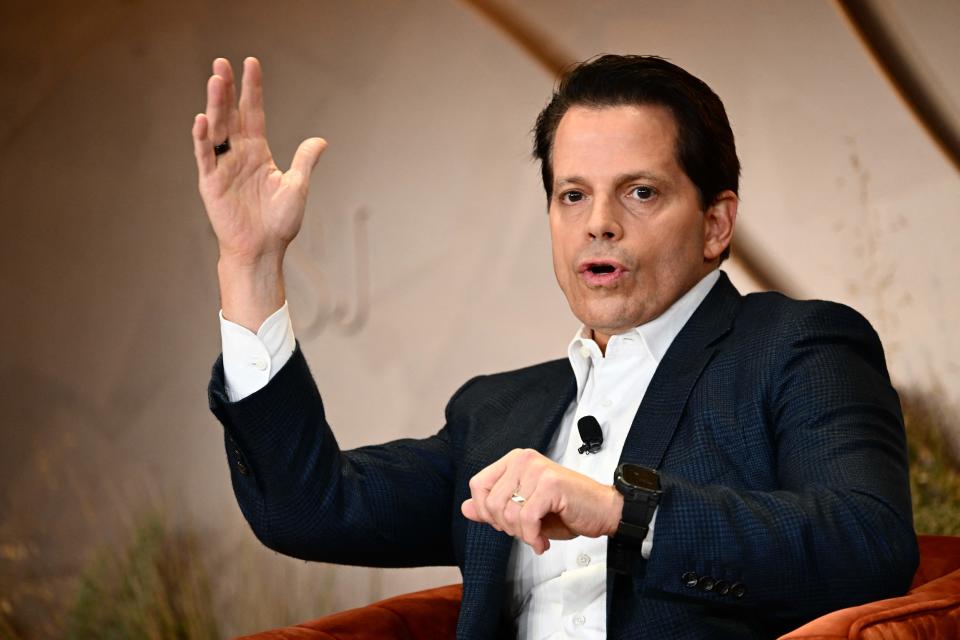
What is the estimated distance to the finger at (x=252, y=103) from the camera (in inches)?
69.6

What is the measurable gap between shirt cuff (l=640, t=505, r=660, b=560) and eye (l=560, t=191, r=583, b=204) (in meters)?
0.73

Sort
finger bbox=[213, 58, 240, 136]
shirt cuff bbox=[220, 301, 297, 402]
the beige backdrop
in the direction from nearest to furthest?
finger bbox=[213, 58, 240, 136]
shirt cuff bbox=[220, 301, 297, 402]
the beige backdrop

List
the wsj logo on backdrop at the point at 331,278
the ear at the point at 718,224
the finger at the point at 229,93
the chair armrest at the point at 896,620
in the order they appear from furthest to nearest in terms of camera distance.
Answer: the wsj logo on backdrop at the point at 331,278, the ear at the point at 718,224, the finger at the point at 229,93, the chair armrest at the point at 896,620

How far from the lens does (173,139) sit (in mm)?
3807

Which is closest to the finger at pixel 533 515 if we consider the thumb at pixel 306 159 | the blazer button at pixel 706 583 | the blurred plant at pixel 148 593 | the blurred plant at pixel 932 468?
the blazer button at pixel 706 583

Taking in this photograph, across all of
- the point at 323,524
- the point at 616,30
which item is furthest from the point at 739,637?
the point at 616,30

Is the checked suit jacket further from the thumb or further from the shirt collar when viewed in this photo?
the thumb

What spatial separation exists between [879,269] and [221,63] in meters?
1.71

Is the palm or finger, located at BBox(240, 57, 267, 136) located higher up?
finger, located at BBox(240, 57, 267, 136)

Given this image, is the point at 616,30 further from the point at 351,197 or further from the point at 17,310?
the point at 17,310

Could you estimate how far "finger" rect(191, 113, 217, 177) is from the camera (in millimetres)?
1706

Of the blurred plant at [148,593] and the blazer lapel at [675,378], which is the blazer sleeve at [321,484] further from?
the blurred plant at [148,593]

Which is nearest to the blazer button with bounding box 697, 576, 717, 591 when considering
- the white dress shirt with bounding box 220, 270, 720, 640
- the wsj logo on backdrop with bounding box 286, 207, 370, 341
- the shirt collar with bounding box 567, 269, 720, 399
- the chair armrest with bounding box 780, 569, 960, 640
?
the chair armrest with bounding box 780, 569, 960, 640

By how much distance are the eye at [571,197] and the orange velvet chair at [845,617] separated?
776 millimetres
